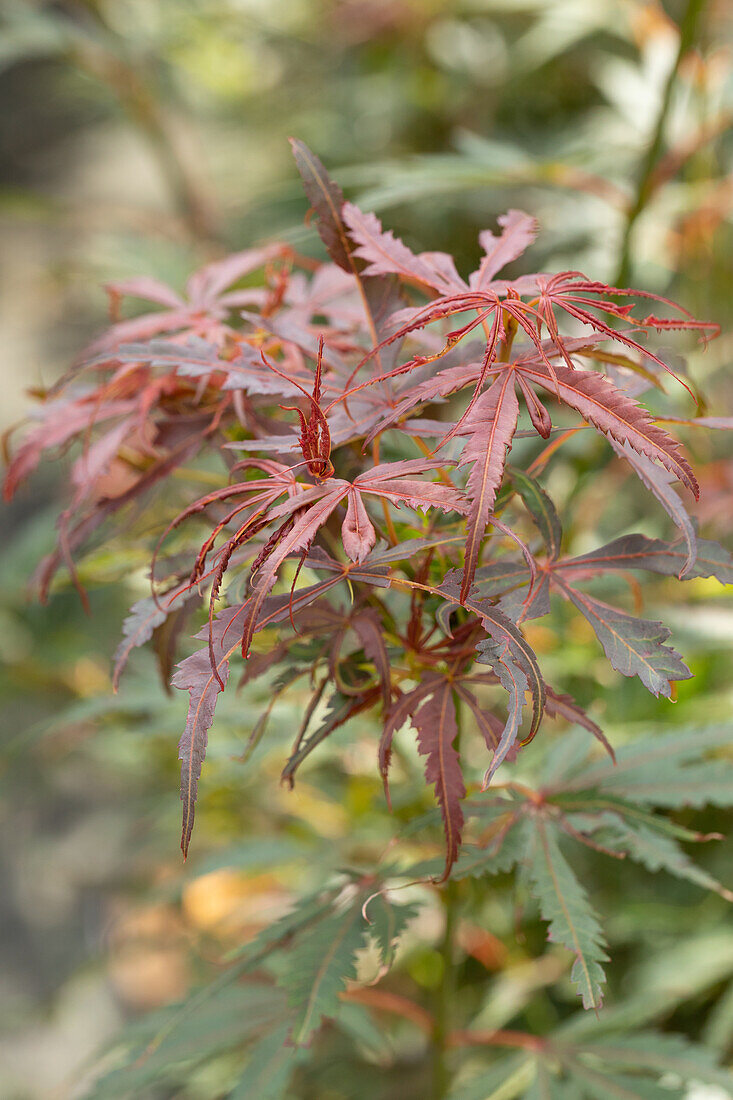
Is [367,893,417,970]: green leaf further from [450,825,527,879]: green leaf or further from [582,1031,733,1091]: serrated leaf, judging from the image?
[582,1031,733,1091]: serrated leaf

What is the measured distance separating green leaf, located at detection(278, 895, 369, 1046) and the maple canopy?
0.08m

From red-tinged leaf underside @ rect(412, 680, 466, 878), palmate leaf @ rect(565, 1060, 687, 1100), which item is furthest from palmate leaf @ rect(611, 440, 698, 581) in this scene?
palmate leaf @ rect(565, 1060, 687, 1100)

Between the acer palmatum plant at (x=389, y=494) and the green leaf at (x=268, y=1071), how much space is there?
4.6 inches

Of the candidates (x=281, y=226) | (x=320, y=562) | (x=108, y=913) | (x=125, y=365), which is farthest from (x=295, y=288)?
(x=108, y=913)

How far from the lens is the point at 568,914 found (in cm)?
36

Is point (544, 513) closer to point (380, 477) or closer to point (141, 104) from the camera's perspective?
point (380, 477)

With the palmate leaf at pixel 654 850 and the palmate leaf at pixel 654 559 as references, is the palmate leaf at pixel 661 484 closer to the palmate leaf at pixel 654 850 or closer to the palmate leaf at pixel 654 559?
the palmate leaf at pixel 654 559

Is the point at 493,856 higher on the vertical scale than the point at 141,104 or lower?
lower

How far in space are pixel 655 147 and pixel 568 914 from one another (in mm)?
513

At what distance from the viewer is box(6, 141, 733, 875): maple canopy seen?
290 millimetres

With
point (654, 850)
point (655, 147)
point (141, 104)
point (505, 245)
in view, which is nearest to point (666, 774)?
point (654, 850)

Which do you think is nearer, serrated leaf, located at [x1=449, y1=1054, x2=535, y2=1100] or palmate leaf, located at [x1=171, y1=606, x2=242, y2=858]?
palmate leaf, located at [x1=171, y1=606, x2=242, y2=858]

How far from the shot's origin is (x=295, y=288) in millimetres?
465

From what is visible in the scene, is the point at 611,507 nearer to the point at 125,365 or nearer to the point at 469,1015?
the point at 469,1015
